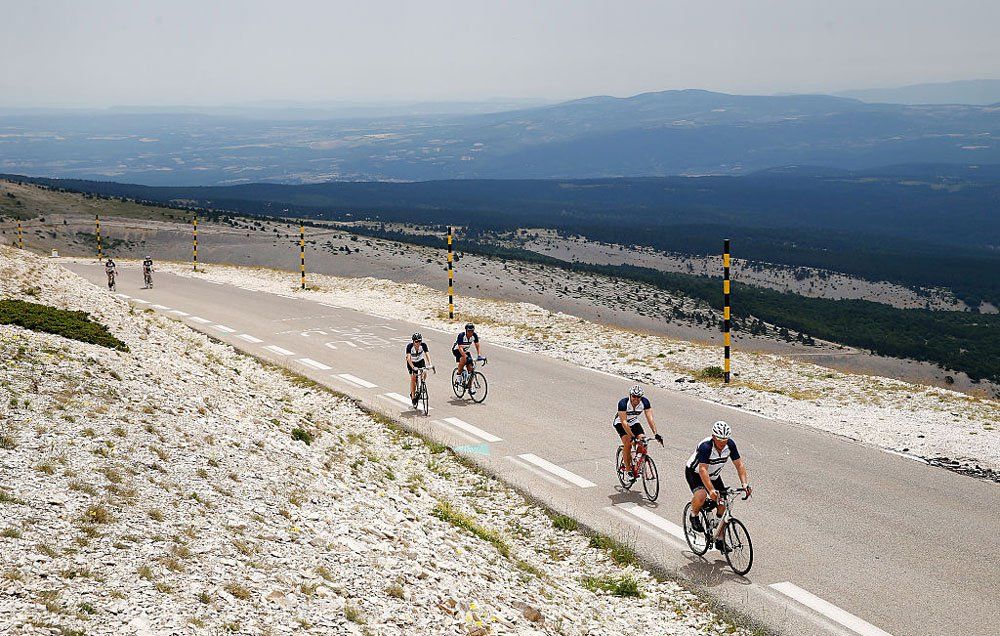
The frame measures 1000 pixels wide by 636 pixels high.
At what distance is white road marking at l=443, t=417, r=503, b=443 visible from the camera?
49.4 feet

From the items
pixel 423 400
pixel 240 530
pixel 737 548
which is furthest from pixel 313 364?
pixel 737 548

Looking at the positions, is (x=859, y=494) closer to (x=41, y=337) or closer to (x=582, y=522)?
(x=582, y=522)

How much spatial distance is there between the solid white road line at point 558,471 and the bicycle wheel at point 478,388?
3.82m

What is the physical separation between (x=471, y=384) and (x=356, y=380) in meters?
3.00

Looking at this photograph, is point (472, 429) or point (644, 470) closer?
point (644, 470)

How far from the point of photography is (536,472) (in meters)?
13.2

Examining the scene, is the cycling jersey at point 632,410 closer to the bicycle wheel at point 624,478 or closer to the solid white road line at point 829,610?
the bicycle wheel at point 624,478

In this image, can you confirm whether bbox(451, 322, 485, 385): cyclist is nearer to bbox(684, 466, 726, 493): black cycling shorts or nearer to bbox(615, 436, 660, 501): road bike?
bbox(615, 436, 660, 501): road bike

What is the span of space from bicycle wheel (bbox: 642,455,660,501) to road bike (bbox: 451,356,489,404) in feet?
19.5

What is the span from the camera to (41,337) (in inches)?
512

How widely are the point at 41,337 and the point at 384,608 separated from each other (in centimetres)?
824

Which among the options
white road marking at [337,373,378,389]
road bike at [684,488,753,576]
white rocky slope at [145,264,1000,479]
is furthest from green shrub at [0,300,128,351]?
white rocky slope at [145,264,1000,479]

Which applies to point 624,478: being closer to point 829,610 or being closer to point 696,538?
point 696,538

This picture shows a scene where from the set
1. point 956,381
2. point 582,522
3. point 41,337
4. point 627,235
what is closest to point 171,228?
point 956,381
